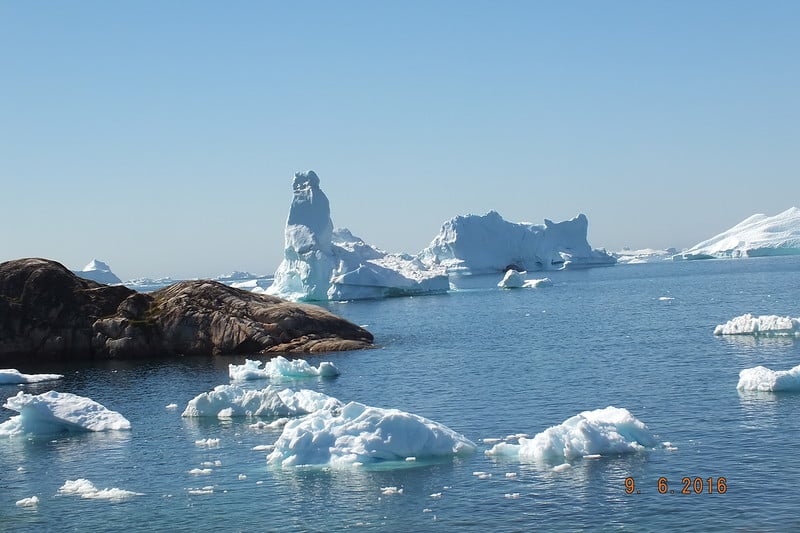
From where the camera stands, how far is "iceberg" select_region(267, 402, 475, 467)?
22.5 metres

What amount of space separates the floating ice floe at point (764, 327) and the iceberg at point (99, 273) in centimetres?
14789

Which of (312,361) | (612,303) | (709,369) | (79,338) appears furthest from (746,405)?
(612,303)

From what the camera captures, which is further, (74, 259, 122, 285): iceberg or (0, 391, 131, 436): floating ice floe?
(74, 259, 122, 285): iceberg

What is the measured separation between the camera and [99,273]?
176 meters

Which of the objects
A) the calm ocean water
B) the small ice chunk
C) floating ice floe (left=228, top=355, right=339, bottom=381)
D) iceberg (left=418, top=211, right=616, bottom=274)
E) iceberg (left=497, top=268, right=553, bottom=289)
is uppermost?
iceberg (left=418, top=211, right=616, bottom=274)

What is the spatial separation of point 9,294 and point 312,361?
2094 centimetres

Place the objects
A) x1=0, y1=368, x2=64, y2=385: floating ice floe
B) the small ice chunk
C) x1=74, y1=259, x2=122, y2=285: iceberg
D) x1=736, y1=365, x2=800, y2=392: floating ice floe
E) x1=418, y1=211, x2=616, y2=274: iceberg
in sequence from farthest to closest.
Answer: x1=74, y1=259, x2=122, y2=285: iceberg
x1=418, y1=211, x2=616, y2=274: iceberg
x1=0, y1=368, x2=64, y2=385: floating ice floe
x1=736, y1=365, x2=800, y2=392: floating ice floe
the small ice chunk

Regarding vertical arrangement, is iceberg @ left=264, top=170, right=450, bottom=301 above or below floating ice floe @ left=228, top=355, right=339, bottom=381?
above

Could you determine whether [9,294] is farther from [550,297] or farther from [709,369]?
[550,297]

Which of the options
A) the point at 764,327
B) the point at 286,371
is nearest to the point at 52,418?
the point at 286,371

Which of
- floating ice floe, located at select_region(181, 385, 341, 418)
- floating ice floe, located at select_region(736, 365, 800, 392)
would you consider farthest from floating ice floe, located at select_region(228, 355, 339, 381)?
floating ice floe, located at select_region(736, 365, 800, 392)

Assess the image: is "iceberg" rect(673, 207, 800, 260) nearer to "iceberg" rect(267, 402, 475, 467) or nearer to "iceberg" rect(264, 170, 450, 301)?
"iceberg" rect(264, 170, 450, 301)

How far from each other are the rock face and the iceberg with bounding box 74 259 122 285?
12479cm

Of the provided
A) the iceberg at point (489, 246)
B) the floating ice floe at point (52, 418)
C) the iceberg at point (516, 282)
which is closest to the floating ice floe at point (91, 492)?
the floating ice floe at point (52, 418)
